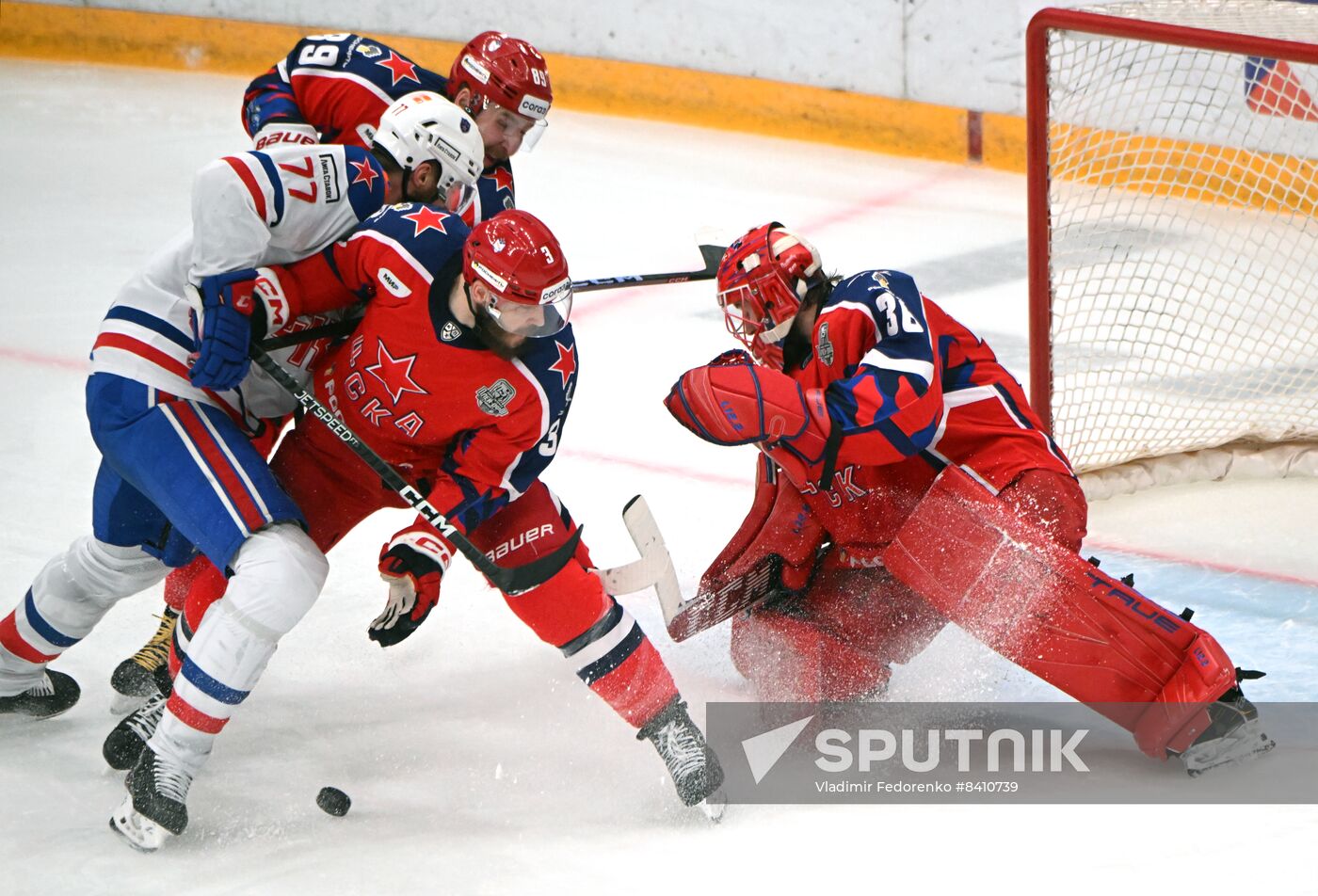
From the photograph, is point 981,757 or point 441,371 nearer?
point 441,371

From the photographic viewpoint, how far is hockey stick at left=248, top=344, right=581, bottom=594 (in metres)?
2.79

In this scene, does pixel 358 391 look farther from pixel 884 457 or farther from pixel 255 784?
pixel 884 457

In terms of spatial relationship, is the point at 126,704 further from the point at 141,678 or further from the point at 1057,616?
the point at 1057,616

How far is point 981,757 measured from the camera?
2.98m

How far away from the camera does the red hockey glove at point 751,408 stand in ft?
9.23

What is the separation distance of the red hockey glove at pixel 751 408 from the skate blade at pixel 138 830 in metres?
1.11

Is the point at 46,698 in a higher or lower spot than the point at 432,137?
lower

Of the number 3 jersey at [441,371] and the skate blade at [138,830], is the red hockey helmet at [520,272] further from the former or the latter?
the skate blade at [138,830]

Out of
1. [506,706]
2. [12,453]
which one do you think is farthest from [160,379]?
[12,453]

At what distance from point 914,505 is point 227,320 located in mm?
1286

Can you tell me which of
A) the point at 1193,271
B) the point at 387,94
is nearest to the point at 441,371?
the point at 387,94

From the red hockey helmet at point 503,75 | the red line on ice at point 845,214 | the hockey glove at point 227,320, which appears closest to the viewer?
the hockey glove at point 227,320

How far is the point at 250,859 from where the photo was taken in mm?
2600

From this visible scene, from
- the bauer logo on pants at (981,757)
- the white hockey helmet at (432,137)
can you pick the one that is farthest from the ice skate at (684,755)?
the white hockey helmet at (432,137)
